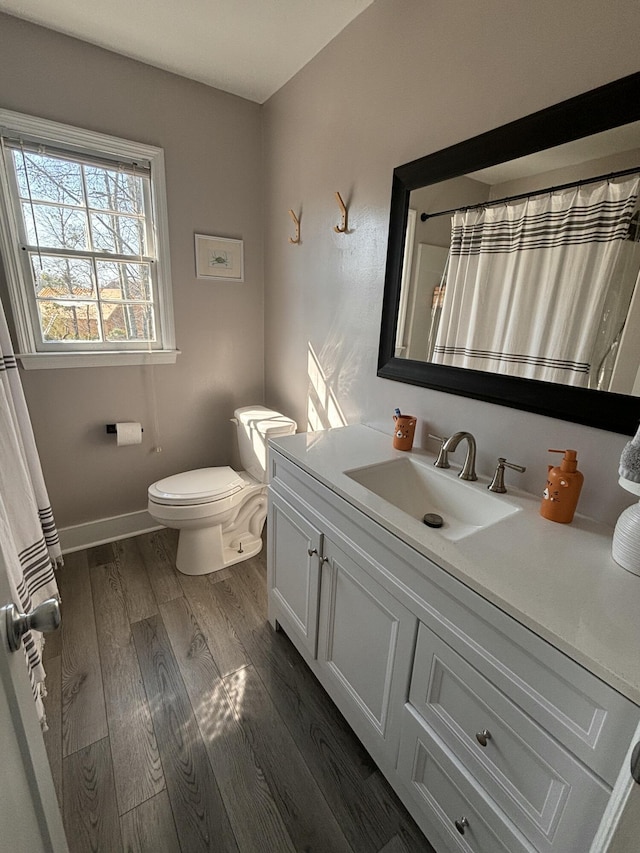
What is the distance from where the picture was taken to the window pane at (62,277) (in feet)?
6.27

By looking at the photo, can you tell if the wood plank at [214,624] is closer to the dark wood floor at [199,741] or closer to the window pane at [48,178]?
the dark wood floor at [199,741]

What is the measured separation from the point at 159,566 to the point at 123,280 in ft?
5.26

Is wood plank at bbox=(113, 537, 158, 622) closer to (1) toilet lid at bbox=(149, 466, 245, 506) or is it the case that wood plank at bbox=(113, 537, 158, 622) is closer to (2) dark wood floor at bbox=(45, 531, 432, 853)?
(2) dark wood floor at bbox=(45, 531, 432, 853)

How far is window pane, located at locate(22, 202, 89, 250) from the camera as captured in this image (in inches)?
72.8

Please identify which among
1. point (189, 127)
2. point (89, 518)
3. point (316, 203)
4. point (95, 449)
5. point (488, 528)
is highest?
point (189, 127)

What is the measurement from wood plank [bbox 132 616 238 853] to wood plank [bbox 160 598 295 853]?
0.02m

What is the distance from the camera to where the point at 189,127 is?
207cm

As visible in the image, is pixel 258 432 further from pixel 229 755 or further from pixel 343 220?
pixel 229 755

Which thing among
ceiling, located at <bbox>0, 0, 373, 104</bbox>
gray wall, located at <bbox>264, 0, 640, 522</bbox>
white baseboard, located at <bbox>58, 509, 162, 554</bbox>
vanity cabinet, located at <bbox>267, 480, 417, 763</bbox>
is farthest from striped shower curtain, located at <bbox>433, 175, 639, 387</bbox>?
white baseboard, located at <bbox>58, 509, 162, 554</bbox>

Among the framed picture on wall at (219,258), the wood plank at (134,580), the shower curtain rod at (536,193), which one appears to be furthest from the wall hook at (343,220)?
the wood plank at (134,580)

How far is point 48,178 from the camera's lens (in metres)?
1.86

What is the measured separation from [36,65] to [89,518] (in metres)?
2.23

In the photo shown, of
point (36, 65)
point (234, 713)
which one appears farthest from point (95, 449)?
point (36, 65)

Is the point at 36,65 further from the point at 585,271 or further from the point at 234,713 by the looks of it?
the point at 234,713
